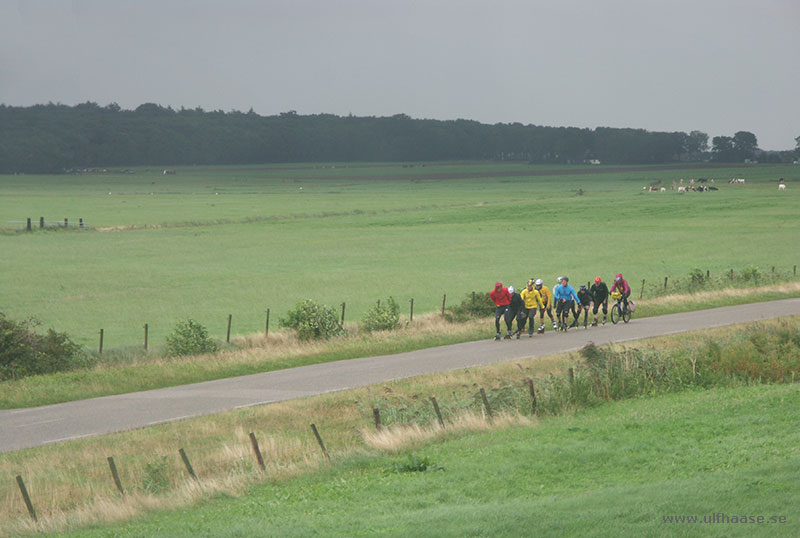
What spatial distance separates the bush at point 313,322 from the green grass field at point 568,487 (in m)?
15.6

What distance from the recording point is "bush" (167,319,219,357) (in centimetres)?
2919

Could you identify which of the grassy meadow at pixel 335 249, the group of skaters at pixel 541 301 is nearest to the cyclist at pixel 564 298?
the group of skaters at pixel 541 301

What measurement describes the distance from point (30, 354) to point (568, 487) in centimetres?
1837

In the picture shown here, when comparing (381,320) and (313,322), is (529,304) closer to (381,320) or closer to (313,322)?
(381,320)

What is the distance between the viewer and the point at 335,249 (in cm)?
7200

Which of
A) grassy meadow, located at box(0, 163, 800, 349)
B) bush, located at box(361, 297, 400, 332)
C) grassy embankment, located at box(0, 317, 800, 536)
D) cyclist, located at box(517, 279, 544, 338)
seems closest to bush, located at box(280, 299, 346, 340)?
bush, located at box(361, 297, 400, 332)

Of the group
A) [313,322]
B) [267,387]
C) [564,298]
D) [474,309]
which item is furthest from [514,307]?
[267,387]

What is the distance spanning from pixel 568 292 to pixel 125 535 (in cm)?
2243

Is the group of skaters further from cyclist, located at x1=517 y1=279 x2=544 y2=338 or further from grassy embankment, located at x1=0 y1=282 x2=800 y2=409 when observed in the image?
grassy embankment, located at x1=0 y1=282 x2=800 y2=409

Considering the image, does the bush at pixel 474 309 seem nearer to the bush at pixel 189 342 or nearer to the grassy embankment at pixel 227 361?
the grassy embankment at pixel 227 361

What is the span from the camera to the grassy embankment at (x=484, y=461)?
11.3 metres

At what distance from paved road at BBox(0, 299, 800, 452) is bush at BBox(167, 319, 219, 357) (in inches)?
131

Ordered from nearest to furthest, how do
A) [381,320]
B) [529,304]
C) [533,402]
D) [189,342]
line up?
[533,402] → [189,342] → [529,304] → [381,320]

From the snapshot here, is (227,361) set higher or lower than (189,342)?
lower
